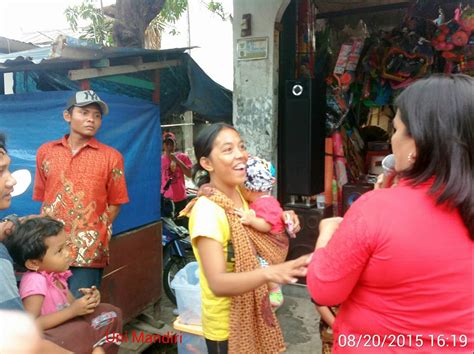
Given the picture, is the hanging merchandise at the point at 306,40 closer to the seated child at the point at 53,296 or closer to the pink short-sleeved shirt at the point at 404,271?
the seated child at the point at 53,296

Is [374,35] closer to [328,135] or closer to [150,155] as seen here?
[328,135]

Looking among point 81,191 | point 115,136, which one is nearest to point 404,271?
point 81,191

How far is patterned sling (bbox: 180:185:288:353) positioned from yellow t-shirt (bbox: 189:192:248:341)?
0.03 metres

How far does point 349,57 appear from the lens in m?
4.37

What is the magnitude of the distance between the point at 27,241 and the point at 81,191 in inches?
34.1

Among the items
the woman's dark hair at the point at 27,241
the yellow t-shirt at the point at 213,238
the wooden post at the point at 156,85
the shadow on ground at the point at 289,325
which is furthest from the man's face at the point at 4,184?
the wooden post at the point at 156,85

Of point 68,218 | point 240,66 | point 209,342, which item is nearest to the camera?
point 209,342

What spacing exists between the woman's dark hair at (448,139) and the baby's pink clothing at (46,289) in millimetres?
1713

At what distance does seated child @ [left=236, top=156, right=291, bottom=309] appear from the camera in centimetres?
165

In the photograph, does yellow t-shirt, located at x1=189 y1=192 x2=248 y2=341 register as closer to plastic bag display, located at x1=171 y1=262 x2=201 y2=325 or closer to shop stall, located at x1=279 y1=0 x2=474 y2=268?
plastic bag display, located at x1=171 y1=262 x2=201 y2=325

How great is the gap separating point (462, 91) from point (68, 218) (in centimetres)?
247

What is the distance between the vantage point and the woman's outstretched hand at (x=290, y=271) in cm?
123

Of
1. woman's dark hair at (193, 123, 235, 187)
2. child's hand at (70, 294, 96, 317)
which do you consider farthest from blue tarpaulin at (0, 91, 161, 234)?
woman's dark hair at (193, 123, 235, 187)

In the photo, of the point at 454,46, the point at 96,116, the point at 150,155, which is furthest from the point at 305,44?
the point at 96,116
